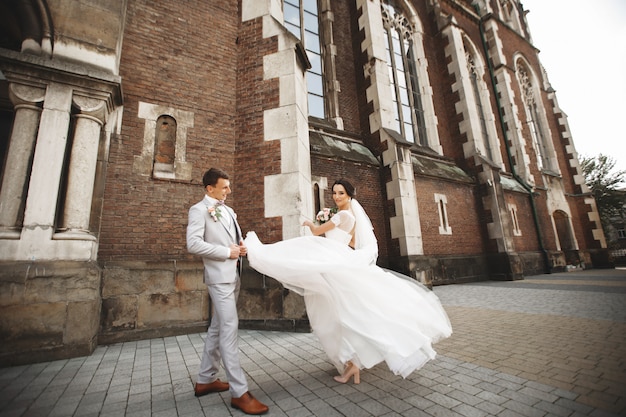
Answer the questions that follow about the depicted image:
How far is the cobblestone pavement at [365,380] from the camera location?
2.06 m

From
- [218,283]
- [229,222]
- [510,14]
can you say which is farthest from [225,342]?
[510,14]

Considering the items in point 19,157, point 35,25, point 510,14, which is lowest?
point 19,157

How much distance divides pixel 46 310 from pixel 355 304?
389 centimetres

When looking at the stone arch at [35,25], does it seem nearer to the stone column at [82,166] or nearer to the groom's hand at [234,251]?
the stone column at [82,166]

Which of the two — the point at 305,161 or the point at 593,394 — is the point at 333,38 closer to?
the point at 305,161

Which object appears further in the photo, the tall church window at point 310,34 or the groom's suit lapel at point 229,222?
the tall church window at point 310,34

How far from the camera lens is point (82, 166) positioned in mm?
4004

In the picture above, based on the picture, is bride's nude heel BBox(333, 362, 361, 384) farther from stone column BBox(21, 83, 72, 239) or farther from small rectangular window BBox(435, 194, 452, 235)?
small rectangular window BBox(435, 194, 452, 235)

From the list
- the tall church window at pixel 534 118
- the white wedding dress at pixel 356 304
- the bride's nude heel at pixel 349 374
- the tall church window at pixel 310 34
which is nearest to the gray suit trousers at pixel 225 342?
the white wedding dress at pixel 356 304

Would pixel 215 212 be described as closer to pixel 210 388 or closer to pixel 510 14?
pixel 210 388

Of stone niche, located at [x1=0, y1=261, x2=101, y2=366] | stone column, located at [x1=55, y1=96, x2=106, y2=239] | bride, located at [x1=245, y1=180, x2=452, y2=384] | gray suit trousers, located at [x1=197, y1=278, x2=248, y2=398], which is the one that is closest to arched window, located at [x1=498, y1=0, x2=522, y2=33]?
bride, located at [x1=245, y1=180, x2=452, y2=384]

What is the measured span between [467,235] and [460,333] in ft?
27.3

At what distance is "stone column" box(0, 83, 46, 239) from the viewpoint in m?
3.56

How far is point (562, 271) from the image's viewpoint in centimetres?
1407
